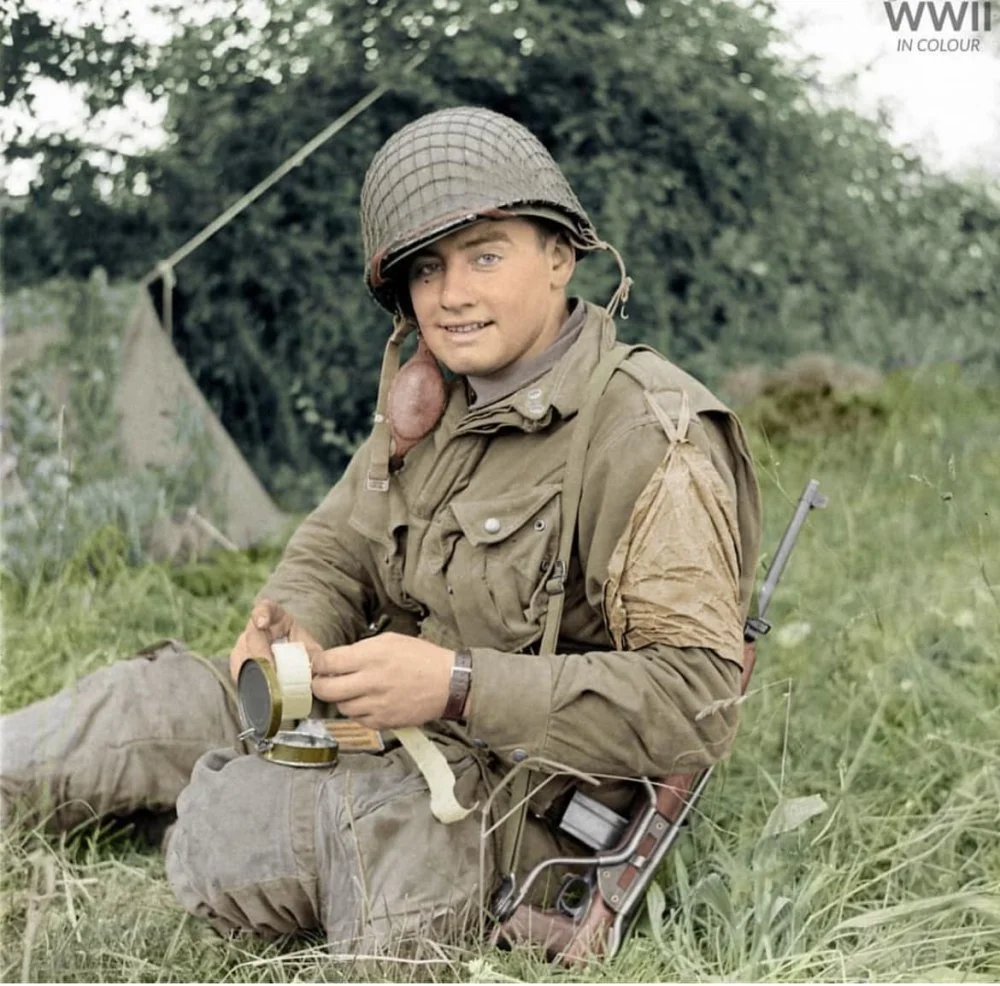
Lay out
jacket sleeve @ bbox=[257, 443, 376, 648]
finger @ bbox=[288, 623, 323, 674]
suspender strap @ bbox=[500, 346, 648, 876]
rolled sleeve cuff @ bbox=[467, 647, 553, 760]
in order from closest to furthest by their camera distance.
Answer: rolled sleeve cuff @ bbox=[467, 647, 553, 760], suspender strap @ bbox=[500, 346, 648, 876], finger @ bbox=[288, 623, 323, 674], jacket sleeve @ bbox=[257, 443, 376, 648]

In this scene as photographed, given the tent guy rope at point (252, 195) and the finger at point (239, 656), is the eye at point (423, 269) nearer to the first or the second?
the finger at point (239, 656)

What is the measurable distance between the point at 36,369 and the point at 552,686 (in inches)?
144

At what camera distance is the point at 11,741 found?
3812 mm

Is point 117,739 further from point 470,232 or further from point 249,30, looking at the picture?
point 249,30

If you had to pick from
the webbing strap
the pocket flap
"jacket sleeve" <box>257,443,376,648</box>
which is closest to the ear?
the webbing strap

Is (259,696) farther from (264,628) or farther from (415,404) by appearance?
(415,404)

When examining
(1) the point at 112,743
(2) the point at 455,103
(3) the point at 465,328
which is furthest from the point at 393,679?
(2) the point at 455,103

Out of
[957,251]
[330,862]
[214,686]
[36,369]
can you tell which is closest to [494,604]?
[330,862]

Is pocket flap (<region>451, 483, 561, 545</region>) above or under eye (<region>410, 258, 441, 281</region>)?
under

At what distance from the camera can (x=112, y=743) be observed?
12.4ft

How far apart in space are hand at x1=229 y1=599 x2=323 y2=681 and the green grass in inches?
23.5

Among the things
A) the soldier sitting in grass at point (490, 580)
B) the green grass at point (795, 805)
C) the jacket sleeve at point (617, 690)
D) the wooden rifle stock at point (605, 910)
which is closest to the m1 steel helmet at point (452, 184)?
the soldier sitting in grass at point (490, 580)

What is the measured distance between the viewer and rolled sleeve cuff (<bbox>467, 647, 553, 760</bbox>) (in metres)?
2.97

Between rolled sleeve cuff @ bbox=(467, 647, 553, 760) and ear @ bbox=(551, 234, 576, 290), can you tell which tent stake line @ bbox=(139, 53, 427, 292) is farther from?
rolled sleeve cuff @ bbox=(467, 647, 553, 760)
